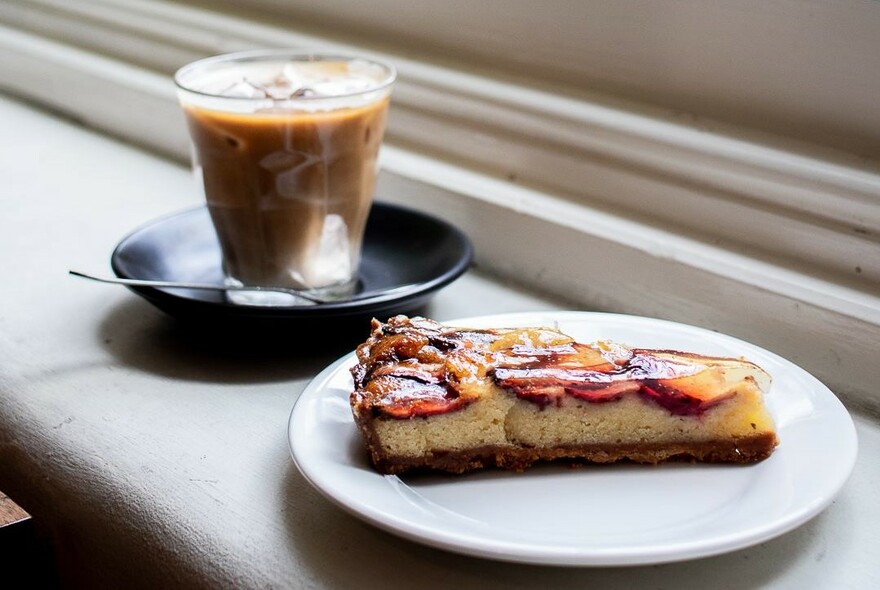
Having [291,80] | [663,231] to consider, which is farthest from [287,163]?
Answer: [663,231]

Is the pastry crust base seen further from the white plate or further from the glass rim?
the glass rim

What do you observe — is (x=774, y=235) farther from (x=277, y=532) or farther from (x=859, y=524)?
(x=277, y=532)

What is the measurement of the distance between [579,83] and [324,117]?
24 cm

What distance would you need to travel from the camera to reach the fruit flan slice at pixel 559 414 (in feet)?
1.71

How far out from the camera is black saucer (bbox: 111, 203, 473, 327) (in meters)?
0.68

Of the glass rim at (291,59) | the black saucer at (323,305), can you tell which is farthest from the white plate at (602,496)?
the glass rim at (291,59)

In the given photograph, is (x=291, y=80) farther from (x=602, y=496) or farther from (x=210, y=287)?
(x=602, y=496)

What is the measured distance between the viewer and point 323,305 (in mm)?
677

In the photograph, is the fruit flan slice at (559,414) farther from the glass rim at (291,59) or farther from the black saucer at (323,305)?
the glass rim at (291,59)

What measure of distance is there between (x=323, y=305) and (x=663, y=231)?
0.91 feet

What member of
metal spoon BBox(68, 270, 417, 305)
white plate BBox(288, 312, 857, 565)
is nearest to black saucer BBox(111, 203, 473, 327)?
metal spoon BBox(68, 270, 417, 305)

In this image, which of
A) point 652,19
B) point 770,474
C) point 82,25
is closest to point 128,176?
point 82,25

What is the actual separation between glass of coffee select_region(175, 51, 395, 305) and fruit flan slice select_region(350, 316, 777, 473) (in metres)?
0.24

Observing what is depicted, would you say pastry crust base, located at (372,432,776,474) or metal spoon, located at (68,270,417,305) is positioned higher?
pastry crust base, located at (372,432,776,474)
